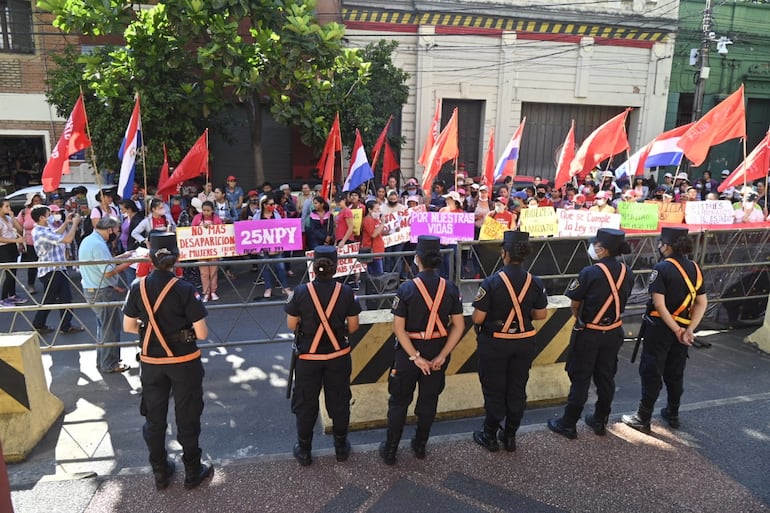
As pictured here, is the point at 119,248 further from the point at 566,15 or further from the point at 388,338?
the point at 566,15

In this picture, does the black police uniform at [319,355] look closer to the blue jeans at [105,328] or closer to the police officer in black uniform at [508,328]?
the police officer in black uniform at [508,328]

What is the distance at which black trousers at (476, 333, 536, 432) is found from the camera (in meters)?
4.31

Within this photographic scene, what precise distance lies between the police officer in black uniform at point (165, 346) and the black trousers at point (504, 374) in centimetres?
222

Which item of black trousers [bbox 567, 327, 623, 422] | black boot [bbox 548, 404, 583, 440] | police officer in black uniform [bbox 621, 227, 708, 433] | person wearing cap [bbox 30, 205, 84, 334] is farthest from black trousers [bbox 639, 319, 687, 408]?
person wearing cap [bbox 30, 205, 84, 334]

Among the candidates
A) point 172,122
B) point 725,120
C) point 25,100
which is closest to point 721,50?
point 725,120

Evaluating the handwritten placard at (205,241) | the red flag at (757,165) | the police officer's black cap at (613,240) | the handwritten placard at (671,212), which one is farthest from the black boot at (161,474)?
the red flag at (757,165)

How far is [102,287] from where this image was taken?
6.33 metres

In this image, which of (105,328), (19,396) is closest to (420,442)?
(19,396)

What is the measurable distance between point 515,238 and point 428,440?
1.91m

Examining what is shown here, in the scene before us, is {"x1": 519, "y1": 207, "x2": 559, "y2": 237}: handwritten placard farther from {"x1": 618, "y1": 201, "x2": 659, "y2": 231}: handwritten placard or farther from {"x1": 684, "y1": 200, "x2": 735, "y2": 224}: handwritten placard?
{"x1": 684, "y1": 200, "x2": 735, "y2": 224}: handwritten placard

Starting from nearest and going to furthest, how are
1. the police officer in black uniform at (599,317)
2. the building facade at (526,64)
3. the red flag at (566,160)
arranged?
the police officer in black uniform at (599,317) < the red flag at (566,160) < the building facade at (526,64)

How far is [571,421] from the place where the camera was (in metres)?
4.73

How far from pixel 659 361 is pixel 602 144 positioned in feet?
20.5

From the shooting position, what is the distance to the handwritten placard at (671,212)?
9930mm
